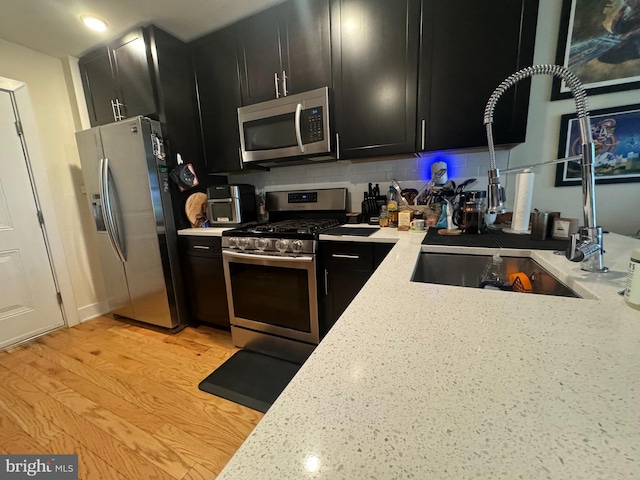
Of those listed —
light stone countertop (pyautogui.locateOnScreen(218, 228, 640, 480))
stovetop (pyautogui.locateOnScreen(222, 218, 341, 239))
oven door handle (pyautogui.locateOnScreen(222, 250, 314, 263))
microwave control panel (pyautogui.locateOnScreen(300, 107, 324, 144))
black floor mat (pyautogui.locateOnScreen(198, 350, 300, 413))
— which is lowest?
black floor mat (pyautogui.locateOnScreen(198, 350, 300, 413))

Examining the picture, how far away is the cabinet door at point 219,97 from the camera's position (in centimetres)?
200

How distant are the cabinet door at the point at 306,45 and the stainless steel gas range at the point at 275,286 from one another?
82 cm

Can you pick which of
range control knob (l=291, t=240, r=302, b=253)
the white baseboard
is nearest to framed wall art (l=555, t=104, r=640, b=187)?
range control knob (l=291, t=240, r=302, b=253)

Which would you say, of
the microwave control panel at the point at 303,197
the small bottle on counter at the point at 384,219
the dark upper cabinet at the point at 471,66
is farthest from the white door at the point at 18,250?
the dark upper cabinet at the point at 471,66

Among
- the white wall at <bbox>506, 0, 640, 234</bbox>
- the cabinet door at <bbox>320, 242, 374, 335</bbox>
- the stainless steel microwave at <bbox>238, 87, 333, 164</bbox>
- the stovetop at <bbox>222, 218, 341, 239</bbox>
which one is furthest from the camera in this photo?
the stainless steel microwave at <bbox>238, 87, 333, 164</bbox>

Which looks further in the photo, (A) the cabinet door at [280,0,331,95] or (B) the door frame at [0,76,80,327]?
(B) the door frame at [0,76,80,327]

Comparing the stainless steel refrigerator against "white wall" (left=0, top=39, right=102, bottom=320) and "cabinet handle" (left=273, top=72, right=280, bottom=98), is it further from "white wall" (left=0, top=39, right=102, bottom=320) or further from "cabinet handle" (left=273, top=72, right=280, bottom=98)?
"cabinet handle" (left=273, top=72, right=280, bottom=98)

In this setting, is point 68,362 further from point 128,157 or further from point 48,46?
point 48,46

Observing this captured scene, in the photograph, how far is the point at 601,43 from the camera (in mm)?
1372

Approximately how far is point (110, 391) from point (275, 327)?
106 centimetres

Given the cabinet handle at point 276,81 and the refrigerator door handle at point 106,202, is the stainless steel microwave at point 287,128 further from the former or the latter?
the refrigerator door handle at point 106,202

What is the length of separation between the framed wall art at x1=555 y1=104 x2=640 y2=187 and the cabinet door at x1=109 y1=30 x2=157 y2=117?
2.88 m

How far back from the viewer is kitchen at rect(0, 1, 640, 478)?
1474 mm

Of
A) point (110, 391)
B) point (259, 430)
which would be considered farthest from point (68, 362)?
point (259, 430)
